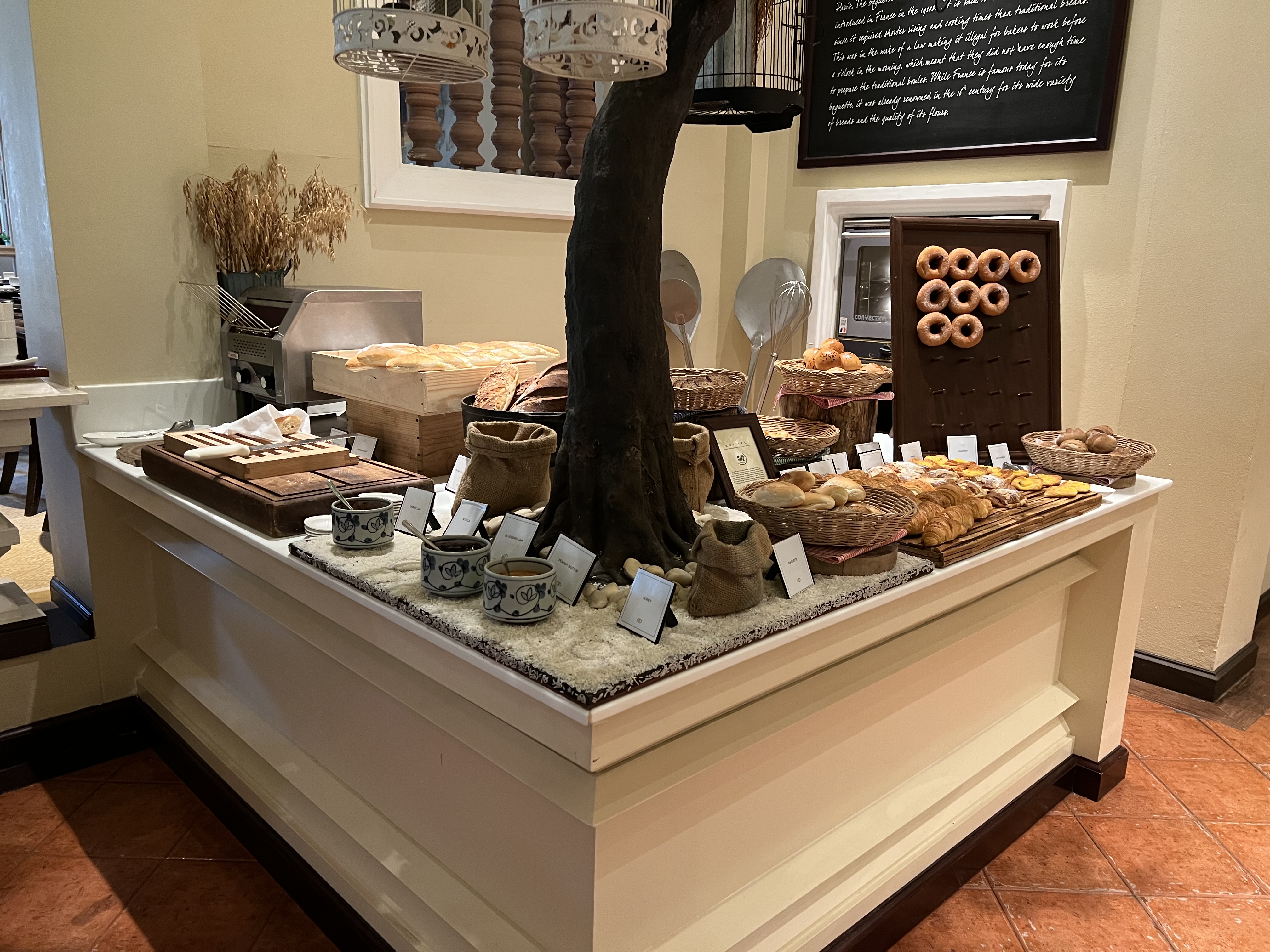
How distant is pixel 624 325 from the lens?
1.35 metres

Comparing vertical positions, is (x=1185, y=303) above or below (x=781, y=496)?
above

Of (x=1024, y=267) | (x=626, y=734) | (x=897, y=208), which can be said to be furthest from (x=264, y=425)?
(x=897, y=208)

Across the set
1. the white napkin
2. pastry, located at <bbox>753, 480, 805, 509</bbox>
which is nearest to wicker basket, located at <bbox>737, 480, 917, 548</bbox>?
pastry, located at <bbox>753, 480, 805, 509</bbox>

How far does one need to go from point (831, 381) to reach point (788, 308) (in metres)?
1.62

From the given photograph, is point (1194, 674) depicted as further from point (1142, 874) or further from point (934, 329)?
point (934, 329)

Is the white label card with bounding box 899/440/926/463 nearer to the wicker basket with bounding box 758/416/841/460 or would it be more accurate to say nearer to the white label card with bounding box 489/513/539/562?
the wicker basket with bounding box 758/416/841/460

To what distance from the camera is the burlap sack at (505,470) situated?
1.53 metres

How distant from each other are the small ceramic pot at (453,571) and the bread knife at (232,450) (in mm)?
744

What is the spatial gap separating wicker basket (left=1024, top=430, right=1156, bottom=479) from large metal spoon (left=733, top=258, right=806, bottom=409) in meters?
1.66

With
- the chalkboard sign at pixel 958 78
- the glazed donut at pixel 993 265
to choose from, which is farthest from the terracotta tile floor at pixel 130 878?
the chalkboard sign at pixel 958 78

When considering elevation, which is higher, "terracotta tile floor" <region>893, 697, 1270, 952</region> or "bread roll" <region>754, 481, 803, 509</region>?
"bread roll" <region>754, 481, 803, 509</region>

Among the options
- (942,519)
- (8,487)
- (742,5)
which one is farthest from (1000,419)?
(8,487)

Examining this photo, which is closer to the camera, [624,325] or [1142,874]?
[624,325]

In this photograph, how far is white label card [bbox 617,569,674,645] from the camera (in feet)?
3.74
